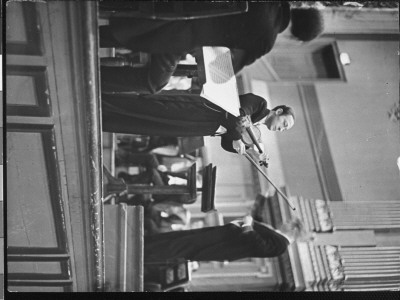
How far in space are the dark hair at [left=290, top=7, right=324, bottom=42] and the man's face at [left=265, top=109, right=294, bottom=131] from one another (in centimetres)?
36

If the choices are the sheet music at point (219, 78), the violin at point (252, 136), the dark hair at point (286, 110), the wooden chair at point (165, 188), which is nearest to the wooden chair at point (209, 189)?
the wooden chair at point (165, 188)

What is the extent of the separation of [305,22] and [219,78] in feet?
1.53

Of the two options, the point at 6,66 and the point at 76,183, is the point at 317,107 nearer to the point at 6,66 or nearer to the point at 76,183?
the point at 76,183

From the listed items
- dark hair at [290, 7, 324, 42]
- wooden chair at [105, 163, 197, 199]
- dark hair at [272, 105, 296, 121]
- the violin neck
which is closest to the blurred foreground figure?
wooden chair at [105, 163, 197, 199]

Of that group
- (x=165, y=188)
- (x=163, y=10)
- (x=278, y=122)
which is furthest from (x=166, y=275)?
(x=163, y=10)

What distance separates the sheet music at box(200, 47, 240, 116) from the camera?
8.15 ft

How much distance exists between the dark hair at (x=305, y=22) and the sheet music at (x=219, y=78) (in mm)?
335

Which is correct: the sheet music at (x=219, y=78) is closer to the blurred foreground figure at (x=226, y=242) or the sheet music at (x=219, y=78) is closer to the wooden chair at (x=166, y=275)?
the blurred foreground figure at (x=226, y=242)

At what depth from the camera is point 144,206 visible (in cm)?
261

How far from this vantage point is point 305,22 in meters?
2.60

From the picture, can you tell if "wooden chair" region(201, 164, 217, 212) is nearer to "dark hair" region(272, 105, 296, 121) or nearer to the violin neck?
the violin neck

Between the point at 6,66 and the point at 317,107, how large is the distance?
1324mm

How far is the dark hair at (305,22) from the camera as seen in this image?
259 centimetres

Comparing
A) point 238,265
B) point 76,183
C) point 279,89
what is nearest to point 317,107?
point 279,89
